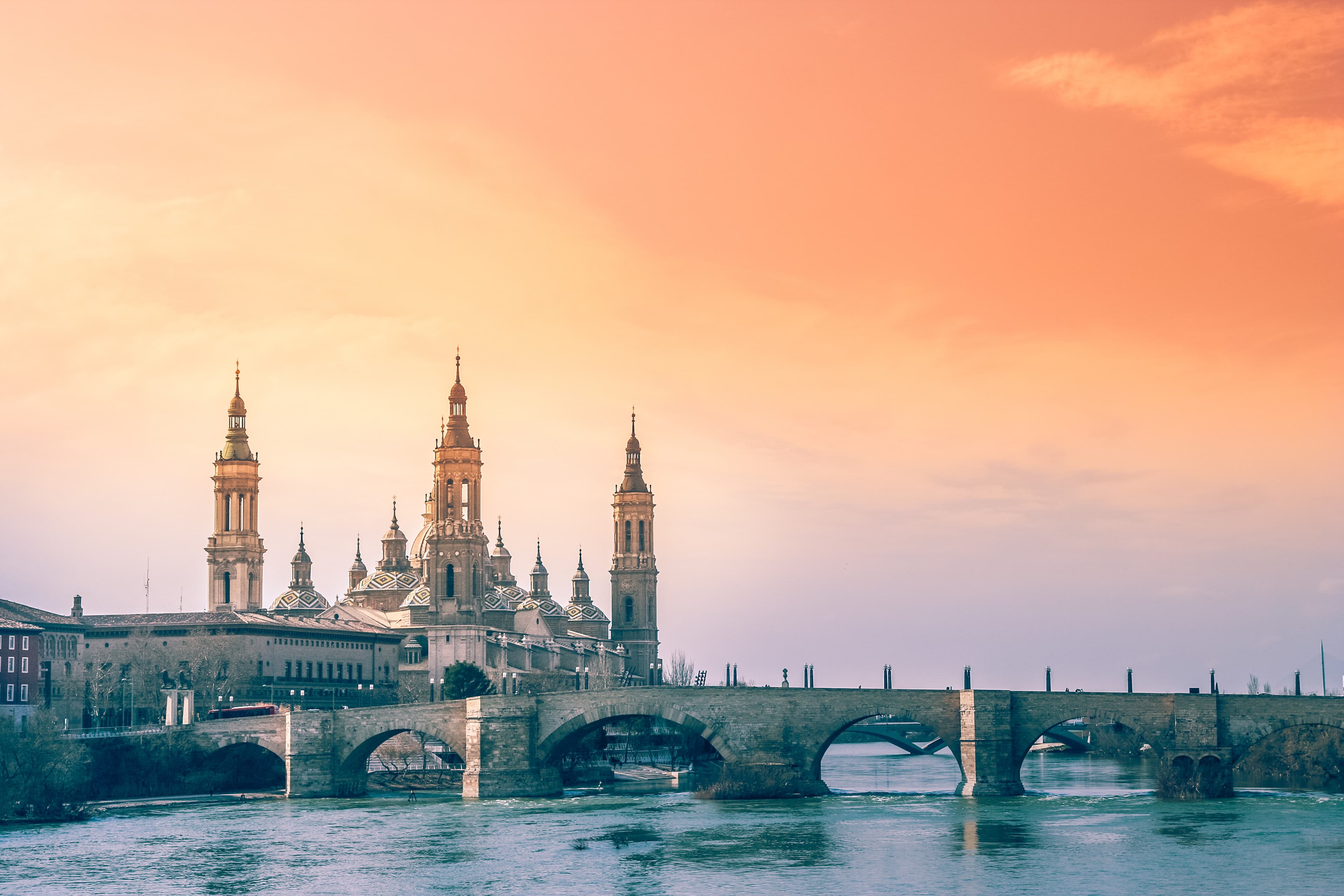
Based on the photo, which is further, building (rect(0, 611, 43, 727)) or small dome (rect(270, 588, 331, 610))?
small dome (rect(270, 588, 331, 610))

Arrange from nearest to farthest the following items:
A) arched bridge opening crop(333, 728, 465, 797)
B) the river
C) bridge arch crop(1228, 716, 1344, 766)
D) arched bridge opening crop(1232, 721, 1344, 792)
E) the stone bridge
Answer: the river < bridge arch crop(1228, 716, 1344, 766) < the stone bridge < arched bridge opening crop(1232, 721, 1344, 792) < arched bridge opening crop(333, 728, 465, 797)

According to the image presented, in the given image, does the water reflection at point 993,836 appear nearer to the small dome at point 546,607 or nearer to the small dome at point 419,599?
the small dome at point 419,599

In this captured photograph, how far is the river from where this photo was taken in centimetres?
5859

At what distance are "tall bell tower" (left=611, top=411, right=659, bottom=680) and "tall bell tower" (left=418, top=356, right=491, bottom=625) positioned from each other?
3078 centimetres

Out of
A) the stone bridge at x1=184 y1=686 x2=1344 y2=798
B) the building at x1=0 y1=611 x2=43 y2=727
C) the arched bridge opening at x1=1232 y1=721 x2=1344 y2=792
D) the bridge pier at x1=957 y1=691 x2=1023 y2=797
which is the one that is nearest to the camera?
the stone bridge at x1=184 y1=686 x2=1344 y2=798

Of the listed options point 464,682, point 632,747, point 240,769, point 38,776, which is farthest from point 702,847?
point 464,682

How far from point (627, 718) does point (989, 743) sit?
1630 centimetres

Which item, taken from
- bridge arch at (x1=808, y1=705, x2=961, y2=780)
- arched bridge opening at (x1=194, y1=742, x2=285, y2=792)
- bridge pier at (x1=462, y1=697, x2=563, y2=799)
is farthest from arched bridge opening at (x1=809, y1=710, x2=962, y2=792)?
arched bridge opening at (x1=194, y1=742, x2=285, y2=792)

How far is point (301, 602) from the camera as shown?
160750 millimetres

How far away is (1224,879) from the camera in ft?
189

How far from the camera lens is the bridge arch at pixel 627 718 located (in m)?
85.4

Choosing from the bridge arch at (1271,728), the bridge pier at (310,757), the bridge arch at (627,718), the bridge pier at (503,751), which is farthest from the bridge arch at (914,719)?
the bridge pier at (310,757)

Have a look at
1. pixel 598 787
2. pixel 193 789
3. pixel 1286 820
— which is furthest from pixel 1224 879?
pixel 193 789

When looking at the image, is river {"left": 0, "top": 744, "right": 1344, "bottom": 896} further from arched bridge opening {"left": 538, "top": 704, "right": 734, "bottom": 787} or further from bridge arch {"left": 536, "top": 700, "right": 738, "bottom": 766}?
arched bridge opening {"left": 538, "top": 704, "right": 734, "bottom": 787}
